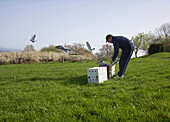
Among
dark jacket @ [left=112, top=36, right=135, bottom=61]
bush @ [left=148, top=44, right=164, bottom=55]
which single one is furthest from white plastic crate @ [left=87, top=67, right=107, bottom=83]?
bush @ [left=148, top=44, right=164, bottom=55]

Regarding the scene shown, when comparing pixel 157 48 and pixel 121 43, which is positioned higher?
pixel 157 48

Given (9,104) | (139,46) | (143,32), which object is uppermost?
(143,32)

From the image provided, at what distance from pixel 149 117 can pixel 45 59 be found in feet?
73.9

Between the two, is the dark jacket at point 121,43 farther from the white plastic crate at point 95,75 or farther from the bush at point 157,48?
the bush at point 157,48

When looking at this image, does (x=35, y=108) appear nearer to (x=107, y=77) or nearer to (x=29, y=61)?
(x=107, y=77)

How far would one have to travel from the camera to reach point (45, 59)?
2303 cm

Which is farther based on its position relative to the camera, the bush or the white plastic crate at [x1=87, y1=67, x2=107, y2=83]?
the bush

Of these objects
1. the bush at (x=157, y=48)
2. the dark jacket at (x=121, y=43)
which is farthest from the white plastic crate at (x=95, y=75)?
the bush at (x=157, y=48)

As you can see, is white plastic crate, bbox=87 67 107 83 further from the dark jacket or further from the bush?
the bush

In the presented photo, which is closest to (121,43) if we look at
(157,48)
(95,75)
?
(95,75)

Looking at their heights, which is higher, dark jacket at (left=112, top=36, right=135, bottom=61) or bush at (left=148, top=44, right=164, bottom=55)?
bush at (left=148, top=44, right=164, bottom=55)

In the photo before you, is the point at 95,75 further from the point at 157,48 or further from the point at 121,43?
the point at 157,48

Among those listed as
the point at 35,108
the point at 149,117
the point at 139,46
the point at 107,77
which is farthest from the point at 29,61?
the point at 139,46

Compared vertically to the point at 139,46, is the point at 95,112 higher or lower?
lower
